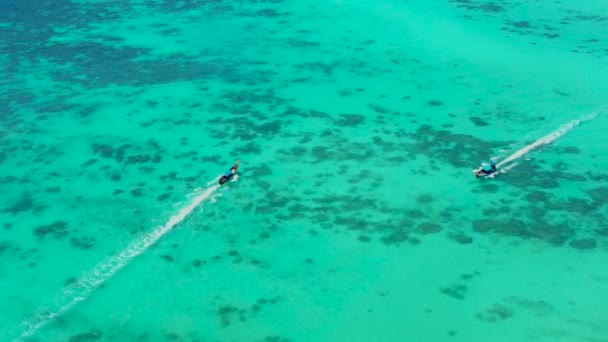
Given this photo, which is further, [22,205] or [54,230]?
[22,205]

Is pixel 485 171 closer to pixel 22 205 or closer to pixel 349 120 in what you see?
pixel 349 120

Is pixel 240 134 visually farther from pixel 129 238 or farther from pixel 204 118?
pixel 129 238

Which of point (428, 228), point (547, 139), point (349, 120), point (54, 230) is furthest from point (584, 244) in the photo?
point (54, 230)

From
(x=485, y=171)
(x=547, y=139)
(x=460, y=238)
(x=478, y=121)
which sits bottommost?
(x=460, y=238)

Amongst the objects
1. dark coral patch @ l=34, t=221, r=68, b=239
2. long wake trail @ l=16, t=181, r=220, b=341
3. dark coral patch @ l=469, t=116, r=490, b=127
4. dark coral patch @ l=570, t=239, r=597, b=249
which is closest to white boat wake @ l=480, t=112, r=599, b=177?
dark coral patch @ l=469, t=116, r=490, b=127

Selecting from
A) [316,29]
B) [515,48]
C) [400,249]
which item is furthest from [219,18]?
[400,249]

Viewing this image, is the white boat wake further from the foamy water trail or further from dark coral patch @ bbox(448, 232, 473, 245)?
dark coral patch @ bbox(448, 232, 473, 245)
